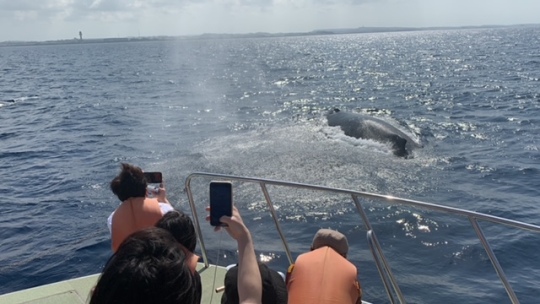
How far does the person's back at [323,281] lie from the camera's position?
418cm

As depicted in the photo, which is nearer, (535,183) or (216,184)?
(216,184)

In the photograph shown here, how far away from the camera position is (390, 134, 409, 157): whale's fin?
1930 cm

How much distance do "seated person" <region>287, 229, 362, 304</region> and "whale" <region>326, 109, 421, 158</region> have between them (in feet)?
49.7

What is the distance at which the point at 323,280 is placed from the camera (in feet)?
13.9

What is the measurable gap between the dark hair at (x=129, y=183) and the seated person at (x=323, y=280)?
71.7 inches

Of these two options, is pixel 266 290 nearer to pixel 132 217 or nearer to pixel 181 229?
pixel 181 229

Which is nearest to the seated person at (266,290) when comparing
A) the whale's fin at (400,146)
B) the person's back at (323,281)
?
the person's back at (323,281)

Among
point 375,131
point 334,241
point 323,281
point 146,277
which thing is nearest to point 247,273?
point 146,277

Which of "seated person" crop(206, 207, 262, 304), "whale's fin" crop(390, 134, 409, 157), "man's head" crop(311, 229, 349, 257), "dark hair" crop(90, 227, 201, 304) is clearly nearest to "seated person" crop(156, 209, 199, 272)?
"seated person" crop(206, 207, 262, 304)

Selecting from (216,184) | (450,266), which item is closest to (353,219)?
(450,266)

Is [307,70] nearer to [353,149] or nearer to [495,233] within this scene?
[353,149]

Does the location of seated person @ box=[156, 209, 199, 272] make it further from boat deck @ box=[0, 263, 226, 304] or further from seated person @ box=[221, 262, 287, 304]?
boat deck @ box=[0, 263, 226, 304]

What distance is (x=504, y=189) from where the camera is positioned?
1577 cm

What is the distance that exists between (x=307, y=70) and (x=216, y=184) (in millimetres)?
67894
